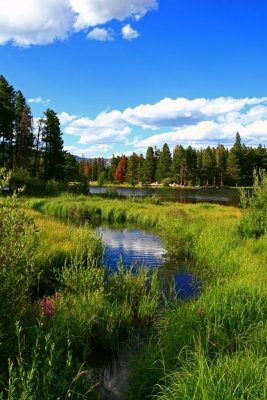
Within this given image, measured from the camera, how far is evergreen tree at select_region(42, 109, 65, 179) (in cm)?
5978

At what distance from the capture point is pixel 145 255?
56.9 feet

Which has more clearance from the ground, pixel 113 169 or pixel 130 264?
pixel 113 169

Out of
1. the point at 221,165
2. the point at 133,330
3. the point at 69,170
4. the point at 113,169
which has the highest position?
the point at 221,165

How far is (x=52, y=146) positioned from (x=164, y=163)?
178 feet

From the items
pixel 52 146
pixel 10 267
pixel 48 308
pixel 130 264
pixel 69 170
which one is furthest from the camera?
pixel 69 170

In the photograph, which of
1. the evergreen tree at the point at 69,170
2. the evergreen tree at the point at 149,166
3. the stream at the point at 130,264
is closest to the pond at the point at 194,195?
the evergreen tree at the point at 69,170

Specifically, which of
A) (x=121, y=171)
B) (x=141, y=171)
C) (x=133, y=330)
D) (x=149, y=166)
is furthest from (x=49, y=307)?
(x=121, y=171)

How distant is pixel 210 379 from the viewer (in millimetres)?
4176

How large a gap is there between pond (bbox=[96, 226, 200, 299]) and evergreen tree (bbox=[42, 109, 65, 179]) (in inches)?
1430

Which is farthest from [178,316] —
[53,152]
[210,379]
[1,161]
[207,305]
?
[53,152]

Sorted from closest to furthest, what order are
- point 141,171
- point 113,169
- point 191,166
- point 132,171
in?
point 191,166
point 141,171
point 132,171
point 113,169

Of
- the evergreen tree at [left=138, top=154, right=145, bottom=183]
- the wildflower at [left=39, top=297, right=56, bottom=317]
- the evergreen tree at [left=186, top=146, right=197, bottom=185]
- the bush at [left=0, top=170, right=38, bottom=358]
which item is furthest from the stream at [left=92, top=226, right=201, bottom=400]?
the evergreen tree at [left=138, top=154, right=145, bottom=183]

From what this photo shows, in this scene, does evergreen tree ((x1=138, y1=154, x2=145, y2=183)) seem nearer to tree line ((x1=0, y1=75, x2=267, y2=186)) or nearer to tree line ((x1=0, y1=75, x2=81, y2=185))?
tree line ((x1=0, y1=75, x2=267, y2=186))

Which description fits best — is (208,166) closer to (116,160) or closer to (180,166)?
(180,166)
